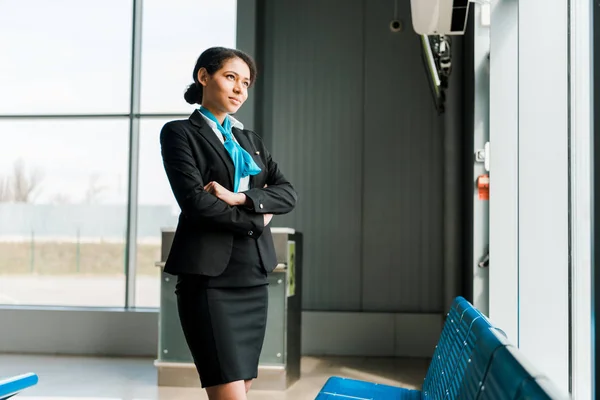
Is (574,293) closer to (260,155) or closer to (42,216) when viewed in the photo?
(260,155)

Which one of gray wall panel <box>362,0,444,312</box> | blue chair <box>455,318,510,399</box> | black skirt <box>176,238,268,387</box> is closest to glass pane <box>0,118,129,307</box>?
gray wall panel <box>362,0,444,312</box>

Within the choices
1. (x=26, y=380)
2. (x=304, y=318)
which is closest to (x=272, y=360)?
(x=304, y=318)

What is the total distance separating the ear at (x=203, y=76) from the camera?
93.3 inches

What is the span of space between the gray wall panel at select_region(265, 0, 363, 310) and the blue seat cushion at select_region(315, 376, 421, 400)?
3757 millimetres

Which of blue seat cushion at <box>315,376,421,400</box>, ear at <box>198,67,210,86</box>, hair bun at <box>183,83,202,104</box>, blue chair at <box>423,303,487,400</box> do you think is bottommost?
blue seat cushion at <box>315,376,421,400</box>

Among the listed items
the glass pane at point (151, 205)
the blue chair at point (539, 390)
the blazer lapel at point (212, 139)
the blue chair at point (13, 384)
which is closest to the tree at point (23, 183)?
the glass pane at point (151, 205)

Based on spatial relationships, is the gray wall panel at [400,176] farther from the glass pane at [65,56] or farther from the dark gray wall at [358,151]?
the glass pane at [65,56]

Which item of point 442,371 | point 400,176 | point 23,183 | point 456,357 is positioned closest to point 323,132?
point 400,176

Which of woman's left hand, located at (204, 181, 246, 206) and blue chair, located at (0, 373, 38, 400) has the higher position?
woman's left hand, located at (204, 181, 246, 206)

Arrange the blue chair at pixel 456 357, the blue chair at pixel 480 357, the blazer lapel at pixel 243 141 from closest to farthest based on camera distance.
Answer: the blue chair at pixel 480 357 < the blue chair at pixel 456 357 < the blazer lapel at pixel 243 141

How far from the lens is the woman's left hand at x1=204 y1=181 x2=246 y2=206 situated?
2.32 metres

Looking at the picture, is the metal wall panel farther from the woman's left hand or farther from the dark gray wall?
the woman's left hand

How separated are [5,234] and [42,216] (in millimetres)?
408

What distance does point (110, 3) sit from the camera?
267 inches
